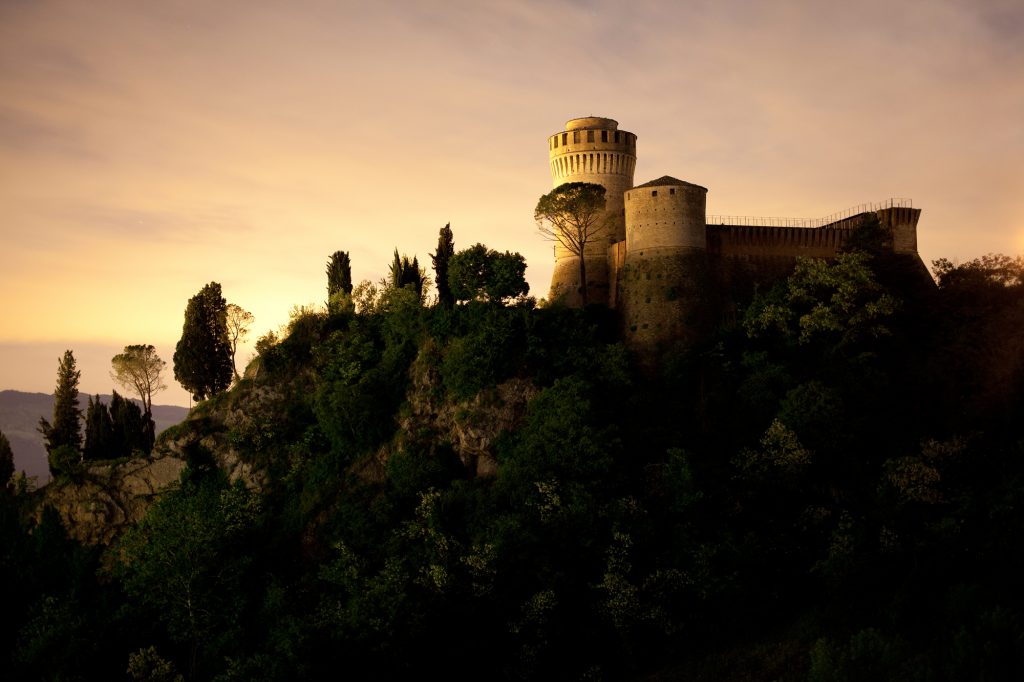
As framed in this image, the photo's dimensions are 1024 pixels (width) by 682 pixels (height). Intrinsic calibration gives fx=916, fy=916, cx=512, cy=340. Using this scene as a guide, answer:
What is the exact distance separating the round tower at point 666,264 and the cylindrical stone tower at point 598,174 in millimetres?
4974

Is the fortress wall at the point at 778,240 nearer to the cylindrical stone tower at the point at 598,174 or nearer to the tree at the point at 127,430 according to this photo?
the cylindrical stone tower at the point at 598,174

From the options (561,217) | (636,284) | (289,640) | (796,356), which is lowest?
(289,640)

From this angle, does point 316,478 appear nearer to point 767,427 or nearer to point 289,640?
point 289,640

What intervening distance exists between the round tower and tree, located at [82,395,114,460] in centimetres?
4011

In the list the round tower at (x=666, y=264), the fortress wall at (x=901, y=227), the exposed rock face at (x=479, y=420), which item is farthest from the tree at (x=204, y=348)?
the fortress wall at (x=901, y=227)

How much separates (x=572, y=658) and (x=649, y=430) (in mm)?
12531

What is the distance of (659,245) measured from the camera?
183 feet

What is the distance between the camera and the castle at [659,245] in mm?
55438

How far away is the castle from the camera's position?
2183 inches

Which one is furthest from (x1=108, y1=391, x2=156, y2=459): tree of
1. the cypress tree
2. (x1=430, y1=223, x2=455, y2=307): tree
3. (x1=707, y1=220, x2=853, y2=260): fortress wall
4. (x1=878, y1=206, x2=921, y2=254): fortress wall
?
(x1=878, y1=206, x2=921, y2=254): fortress wall

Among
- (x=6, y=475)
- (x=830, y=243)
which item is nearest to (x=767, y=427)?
(x=830, y=243)

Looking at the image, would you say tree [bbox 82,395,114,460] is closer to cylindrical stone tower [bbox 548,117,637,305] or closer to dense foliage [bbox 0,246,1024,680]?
dense foliage [bbox 0,246,1024,680]

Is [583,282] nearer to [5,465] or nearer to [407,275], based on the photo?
[407,275]

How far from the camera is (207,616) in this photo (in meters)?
48.1
